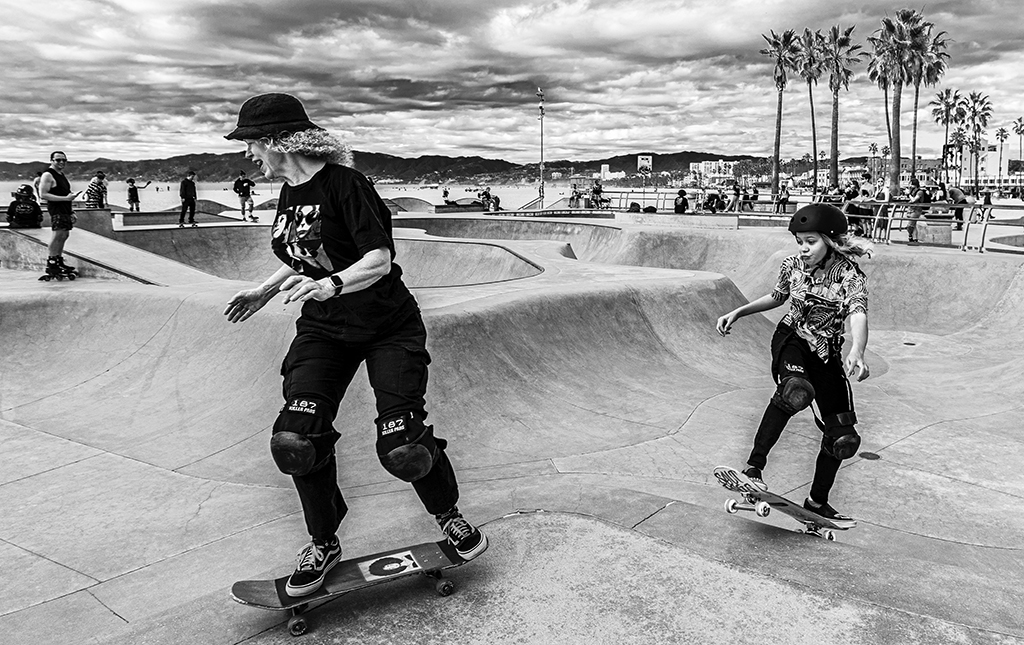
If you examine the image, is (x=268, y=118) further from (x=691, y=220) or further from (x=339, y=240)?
(x=691, y=220)

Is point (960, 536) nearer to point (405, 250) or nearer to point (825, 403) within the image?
point (825, 403)

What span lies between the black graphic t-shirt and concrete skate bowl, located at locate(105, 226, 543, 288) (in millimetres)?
10466

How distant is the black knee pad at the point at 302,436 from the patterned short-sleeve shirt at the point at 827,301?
2.45m

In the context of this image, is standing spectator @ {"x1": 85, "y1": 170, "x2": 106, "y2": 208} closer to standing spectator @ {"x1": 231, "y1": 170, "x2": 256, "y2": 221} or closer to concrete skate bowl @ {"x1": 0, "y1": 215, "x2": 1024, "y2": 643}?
standing spectator @ {"x1": 231, "y1": 170, "x2": 256, "y2": 221}

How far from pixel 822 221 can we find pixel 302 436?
8.94 ft

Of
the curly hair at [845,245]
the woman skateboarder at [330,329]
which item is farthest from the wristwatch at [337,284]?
the curly hair at [845,245]

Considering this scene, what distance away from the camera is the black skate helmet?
12.4ft

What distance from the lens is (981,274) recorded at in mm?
13852

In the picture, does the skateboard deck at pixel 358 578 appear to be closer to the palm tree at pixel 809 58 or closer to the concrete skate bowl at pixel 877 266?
the concrete skate bowl at pixel 877 266

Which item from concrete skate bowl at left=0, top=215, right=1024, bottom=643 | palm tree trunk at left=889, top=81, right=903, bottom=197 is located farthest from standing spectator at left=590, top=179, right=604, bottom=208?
concrete skate bowl at left=0, top=215, right=1024, bottom=643

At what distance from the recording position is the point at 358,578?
2.89 meters

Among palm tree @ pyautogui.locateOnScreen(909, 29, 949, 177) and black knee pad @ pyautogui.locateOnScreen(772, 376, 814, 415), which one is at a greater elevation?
palm tree @ pyautogui.locateOnScreen(909, 29, 949, 177)

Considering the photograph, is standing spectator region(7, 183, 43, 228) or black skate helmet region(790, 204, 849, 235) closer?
black skate helmet region(790, 204, 849, 235)

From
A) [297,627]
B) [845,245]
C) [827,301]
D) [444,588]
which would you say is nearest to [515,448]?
[827,301]
